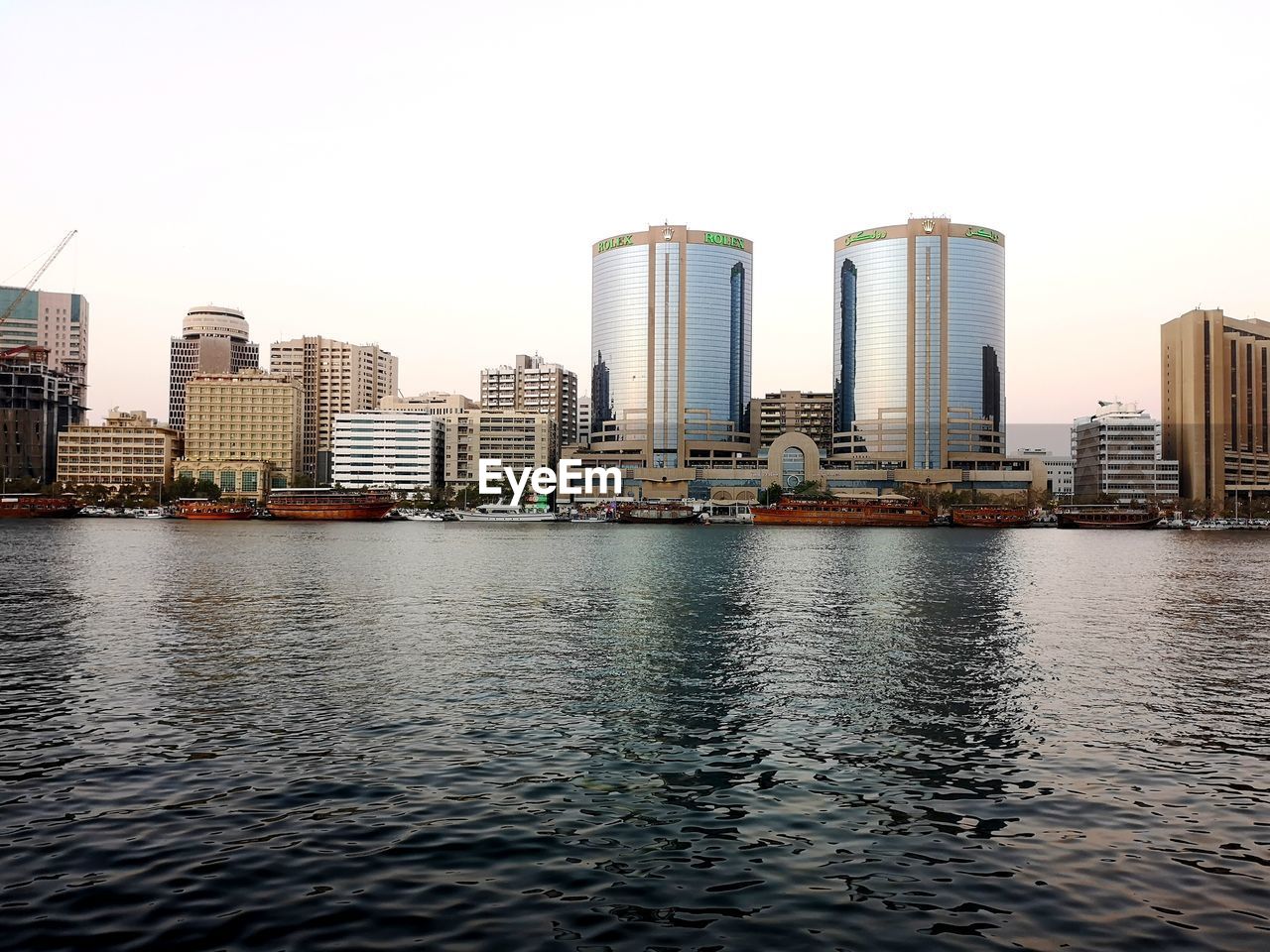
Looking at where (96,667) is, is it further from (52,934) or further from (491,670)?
(52,934)

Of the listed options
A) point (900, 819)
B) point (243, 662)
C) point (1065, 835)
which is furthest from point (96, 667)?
point (1065, 835)

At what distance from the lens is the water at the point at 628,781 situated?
702 inches

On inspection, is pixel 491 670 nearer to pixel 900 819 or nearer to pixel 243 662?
pixel 243 662

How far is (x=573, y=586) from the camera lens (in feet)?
278

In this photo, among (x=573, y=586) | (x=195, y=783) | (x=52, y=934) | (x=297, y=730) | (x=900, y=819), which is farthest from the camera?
(x=573, y=586)

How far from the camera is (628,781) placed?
86.3 feet

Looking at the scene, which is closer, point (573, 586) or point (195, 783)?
point (195, 783)

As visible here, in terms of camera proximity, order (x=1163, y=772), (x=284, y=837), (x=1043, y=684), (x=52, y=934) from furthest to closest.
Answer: (x=1043, y=684) → (x=1163, y=772) → (x=284, y=837) → (x=52, y=934)

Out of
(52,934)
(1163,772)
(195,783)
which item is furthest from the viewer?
(1163,772)

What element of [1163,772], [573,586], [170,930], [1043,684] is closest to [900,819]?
[1163,772]

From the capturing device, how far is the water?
17828 millimetres

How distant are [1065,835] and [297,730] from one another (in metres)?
22.7

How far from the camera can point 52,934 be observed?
16.6 meters

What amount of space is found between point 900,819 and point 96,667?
115ft
